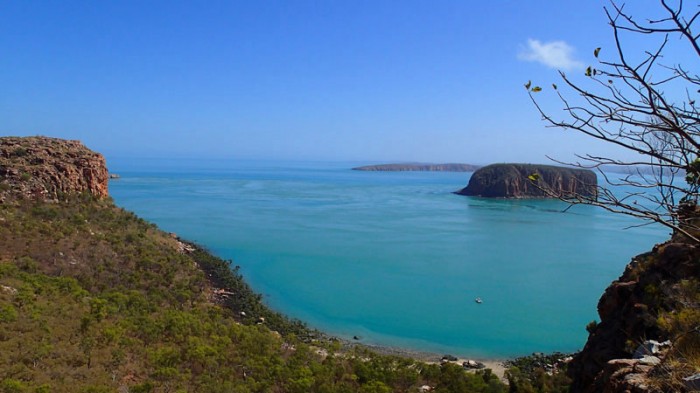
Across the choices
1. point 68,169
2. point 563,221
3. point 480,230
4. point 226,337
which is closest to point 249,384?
point 226,337

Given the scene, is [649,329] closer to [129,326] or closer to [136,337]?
[136,337]

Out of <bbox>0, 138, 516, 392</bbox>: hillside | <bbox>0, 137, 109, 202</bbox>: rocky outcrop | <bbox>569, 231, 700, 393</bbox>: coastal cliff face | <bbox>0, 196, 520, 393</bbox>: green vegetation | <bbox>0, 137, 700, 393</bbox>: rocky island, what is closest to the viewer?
<bbox>569, 231, 700, 393</bbox>: coastal cliff face

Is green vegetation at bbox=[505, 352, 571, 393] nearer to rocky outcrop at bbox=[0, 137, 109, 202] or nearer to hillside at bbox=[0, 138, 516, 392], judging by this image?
hillside at bbox=[0, 138, 516, 392]

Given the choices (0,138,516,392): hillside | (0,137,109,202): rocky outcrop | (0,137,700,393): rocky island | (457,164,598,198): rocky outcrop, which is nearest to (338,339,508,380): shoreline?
(0,137,700,393): rocky island

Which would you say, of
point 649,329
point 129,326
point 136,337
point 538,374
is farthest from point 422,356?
point 649,329

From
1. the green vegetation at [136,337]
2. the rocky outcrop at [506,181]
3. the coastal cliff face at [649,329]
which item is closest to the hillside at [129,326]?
the green vegetation at [136,337]
